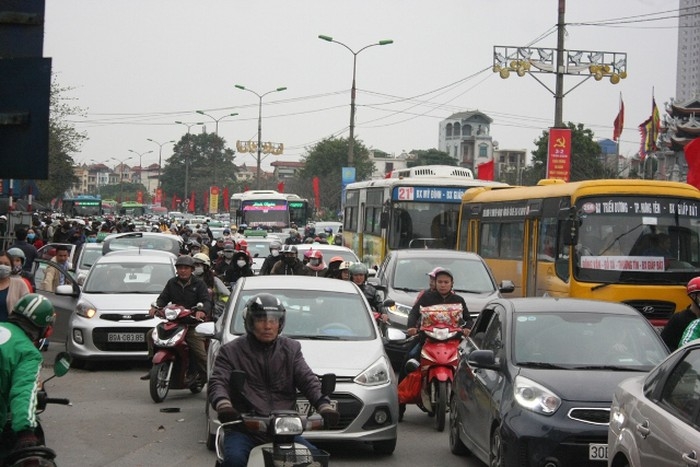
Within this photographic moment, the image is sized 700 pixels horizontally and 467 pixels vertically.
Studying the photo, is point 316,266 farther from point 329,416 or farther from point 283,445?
point 283,445

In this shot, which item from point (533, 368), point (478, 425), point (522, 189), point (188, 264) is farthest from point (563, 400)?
point (522, 189)

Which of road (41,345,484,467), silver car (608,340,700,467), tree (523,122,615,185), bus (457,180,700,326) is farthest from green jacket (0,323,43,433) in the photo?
tree (523,122,615,185)

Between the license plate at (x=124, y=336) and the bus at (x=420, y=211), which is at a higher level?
the bus at (x=420, y=211)

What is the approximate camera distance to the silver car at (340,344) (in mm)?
10414

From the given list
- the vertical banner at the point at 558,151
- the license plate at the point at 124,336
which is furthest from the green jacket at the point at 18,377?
the vertical banner at the point at 558,151

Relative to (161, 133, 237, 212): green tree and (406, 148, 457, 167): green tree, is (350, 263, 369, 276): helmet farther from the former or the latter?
(161, 133, 237, 212): green tree

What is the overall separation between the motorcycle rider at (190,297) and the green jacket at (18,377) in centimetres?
799

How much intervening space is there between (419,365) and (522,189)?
441 inches

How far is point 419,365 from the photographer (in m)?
12.6

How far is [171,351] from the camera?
1418 cm

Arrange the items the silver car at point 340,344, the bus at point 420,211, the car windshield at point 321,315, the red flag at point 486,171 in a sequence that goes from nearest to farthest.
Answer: the silver car at point 340,344, the car windshield at point 321,315, the bus at point 420,211, the red flag at point 486,171

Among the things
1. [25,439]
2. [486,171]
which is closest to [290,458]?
[25,439]

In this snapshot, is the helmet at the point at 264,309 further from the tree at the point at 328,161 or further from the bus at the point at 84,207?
the tree at the point at 328,161

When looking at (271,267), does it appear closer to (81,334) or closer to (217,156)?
(81,334)
